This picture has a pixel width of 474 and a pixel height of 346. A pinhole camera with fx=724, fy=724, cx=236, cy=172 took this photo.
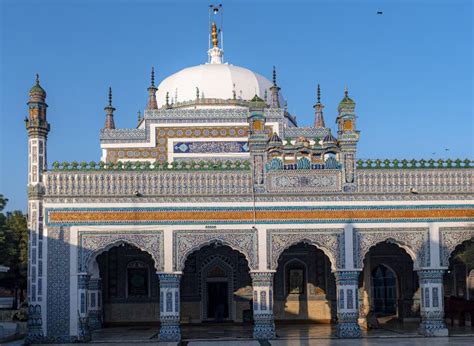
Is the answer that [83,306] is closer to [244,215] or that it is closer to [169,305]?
[169,305]

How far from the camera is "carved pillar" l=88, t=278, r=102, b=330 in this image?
1797cm

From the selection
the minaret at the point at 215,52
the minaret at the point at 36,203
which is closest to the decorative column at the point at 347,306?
the minaret at the point at 36,203

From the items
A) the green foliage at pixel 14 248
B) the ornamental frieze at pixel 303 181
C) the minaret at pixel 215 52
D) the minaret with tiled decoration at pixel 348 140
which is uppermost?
the minaret at pixel 215 52

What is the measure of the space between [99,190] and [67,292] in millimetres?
2296

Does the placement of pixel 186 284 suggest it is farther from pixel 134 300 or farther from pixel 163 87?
pixel 163 87

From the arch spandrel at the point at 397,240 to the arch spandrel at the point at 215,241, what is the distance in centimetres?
228

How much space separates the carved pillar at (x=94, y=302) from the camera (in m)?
18.0

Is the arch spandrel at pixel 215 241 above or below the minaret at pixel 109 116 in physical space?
below

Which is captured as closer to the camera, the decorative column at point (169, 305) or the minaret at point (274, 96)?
the decorative column at point (169, 305)

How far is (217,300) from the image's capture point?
19750 millimetres

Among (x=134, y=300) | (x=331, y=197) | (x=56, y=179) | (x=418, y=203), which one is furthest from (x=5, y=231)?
(x=418, y=203)

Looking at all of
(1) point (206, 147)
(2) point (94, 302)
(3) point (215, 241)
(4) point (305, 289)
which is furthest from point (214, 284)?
(3) point (215, 241)

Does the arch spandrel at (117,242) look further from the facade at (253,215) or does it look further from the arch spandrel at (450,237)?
the arch spandrel at (450,237)

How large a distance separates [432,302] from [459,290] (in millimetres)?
4078
